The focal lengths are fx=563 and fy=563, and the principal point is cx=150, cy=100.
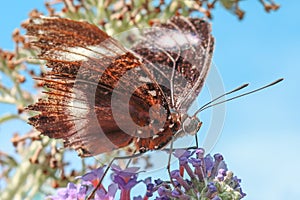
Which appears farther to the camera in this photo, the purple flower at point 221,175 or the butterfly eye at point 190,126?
the butterfly eye at point 190,126

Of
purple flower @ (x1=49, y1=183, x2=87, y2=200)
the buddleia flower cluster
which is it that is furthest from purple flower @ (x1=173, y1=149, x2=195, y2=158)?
purple flower @ (x1=49, y1=183, x2=87, y2=200)

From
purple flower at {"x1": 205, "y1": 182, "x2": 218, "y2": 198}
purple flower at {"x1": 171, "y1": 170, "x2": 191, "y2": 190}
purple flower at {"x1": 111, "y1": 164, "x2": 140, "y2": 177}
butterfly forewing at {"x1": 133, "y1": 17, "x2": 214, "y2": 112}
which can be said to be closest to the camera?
purple flower at {"x1": 205, "y1": 182, "x2": 218, "y2": 198}

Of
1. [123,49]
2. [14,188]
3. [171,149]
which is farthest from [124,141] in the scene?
[14,188]

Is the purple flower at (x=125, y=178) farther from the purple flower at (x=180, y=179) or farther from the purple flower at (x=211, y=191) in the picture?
the purple flower at (x=211, y=191)

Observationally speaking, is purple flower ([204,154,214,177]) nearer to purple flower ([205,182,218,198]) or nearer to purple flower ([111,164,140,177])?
purple flower ([205,182,218,198])

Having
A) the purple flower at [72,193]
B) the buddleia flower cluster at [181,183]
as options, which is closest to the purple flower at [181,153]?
the buddleia flower cluster at [181,183]

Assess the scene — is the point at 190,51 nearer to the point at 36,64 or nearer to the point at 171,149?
the point at 171,149

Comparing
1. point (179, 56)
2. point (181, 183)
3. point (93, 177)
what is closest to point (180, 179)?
point (181, 183)
